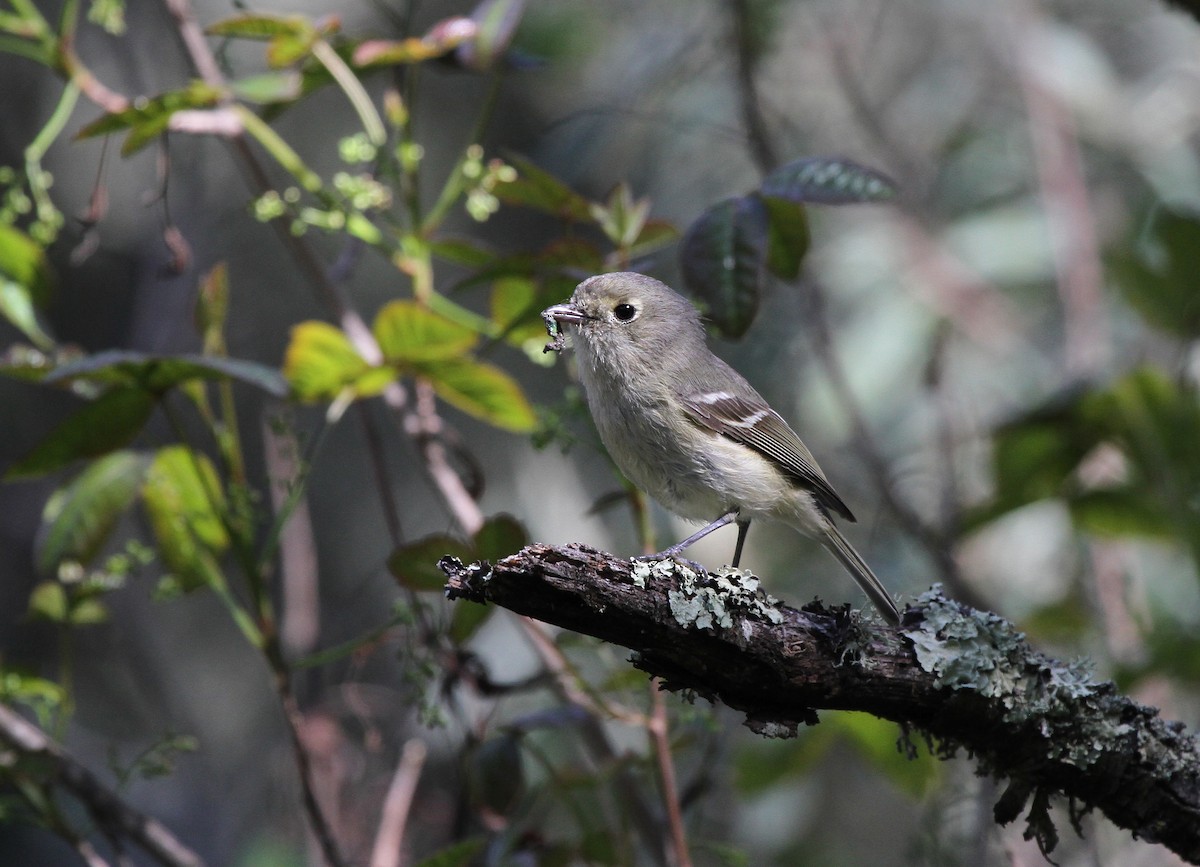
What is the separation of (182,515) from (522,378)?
8.44ft

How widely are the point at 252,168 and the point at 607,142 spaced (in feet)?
7.45

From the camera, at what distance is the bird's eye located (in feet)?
8.57

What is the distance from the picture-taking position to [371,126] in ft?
8.11

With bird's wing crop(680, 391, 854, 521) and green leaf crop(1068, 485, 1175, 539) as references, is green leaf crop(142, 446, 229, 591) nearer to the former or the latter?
bird's wing crop(680, 391, 854, 521)

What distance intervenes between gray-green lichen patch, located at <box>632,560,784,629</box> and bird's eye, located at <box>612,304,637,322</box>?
3.26ft

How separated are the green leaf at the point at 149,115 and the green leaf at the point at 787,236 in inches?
47.6

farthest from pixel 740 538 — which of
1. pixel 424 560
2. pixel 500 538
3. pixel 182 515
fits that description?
pixel 182 515

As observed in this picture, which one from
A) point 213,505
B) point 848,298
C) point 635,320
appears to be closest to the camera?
point 213,505

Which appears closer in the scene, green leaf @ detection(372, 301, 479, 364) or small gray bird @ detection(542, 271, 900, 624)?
green leaf @ detection(372, 301, 479, 364)

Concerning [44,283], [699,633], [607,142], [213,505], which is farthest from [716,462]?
[607,142]

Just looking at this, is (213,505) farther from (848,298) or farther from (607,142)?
(848,298)

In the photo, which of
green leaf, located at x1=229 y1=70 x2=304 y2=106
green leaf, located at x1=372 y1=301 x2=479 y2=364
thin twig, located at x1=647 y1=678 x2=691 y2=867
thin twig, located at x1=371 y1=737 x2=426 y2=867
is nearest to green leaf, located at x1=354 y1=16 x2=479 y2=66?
green leaf, located at x1=229 y1=70 x2=304 y2=106

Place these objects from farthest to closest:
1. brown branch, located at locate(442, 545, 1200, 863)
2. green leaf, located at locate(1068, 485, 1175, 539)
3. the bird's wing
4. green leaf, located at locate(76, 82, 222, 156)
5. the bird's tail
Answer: green leaf, located at locate(1068, 485, 1175, 539) < the bird's tail < the bird's wing < green leaf, located at locate(76, 82, 222, 156) < brown branch, located at locate(442, 545, 1200, 863)

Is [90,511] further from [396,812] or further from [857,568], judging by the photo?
[857,568]
